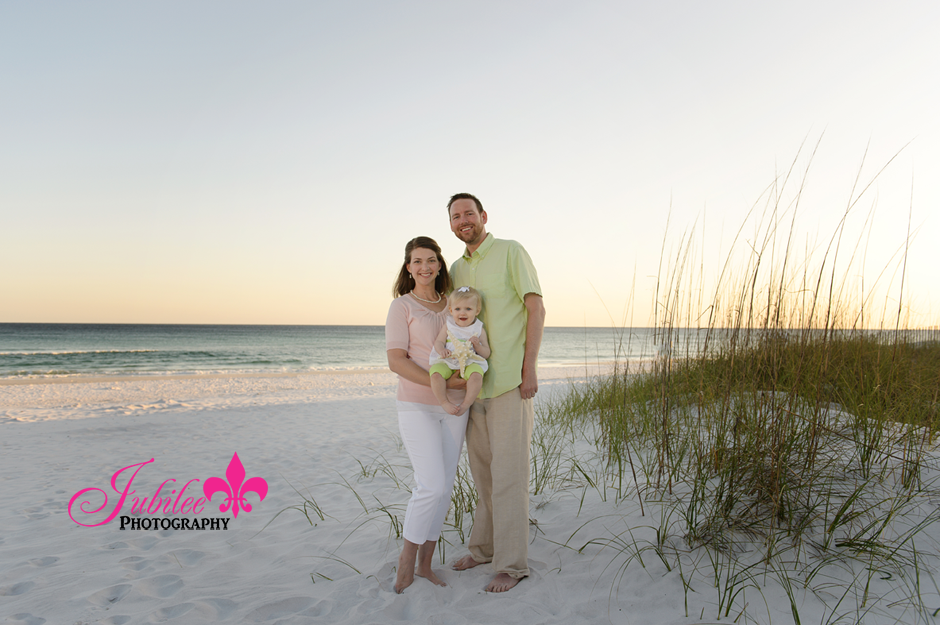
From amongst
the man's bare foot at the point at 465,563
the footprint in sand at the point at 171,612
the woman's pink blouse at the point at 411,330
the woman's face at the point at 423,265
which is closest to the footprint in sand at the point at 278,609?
the footprint in sand at the point at 171,612

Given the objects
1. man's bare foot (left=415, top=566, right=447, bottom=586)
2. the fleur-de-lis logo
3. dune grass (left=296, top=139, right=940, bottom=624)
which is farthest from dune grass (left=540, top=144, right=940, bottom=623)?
the fleur-de-lis logo

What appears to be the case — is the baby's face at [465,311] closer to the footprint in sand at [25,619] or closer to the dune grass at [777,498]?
the dune grass at [777,498]

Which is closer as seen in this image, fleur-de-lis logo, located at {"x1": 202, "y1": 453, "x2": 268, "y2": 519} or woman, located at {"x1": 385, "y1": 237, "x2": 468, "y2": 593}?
woman, located at {"x1": 385, "y1": 237, "x2": 468, "y2": 593}

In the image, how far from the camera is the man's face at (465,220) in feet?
8.89

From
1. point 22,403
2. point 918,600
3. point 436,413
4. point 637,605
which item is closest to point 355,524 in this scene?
point 436,413

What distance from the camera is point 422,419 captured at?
2.56 m

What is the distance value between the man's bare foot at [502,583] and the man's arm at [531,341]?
3.21ft

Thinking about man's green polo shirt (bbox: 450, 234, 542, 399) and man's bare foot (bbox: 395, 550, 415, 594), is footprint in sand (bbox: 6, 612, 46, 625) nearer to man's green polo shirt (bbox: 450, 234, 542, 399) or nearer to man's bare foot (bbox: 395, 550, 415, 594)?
man's bare foot (bbox: 395, 550, 415, 594)

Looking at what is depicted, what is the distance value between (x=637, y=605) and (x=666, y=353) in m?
1.61

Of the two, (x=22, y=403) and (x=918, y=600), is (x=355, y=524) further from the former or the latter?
(x=22, y=403)

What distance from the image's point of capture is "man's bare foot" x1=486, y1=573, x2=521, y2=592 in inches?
97.7

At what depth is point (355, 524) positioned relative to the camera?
365 centimetres

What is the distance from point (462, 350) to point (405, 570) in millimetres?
1263

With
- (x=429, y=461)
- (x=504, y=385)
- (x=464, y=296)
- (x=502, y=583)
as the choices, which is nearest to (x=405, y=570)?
(x=502, y=583)
